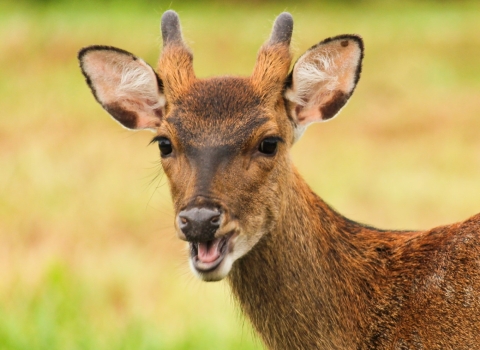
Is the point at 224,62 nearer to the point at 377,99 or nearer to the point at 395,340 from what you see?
the point at 377,99

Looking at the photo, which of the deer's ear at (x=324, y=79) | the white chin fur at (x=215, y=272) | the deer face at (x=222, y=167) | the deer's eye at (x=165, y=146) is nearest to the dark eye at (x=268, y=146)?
the deer face at (x=222, y=167)

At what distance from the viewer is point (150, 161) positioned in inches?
556

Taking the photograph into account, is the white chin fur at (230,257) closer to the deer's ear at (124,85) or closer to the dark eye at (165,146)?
the dark eye at (165,146)

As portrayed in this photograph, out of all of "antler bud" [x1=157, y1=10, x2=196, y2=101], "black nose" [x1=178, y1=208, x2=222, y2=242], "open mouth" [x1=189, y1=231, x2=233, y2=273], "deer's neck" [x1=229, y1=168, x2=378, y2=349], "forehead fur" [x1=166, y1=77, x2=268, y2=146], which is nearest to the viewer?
"black nose" [x1=178, y1=208, x2=222, y2=242]

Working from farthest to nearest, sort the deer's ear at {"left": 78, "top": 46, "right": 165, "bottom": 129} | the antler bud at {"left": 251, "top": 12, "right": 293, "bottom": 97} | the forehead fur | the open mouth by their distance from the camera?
the deer's ear at {"left": 78, "top": 46, "right": 165, "bottom": 129} < the antler bud at {"left": 251, "top": 12, "right": 293, "bottom": 97} < the forehead fur < the open mouth

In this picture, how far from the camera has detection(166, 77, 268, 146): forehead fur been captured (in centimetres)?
491

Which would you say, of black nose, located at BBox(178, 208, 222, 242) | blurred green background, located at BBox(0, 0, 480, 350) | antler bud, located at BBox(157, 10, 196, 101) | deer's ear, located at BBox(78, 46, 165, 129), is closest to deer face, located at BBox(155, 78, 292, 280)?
black nose, located at BBox(178, 208, 222, 242)

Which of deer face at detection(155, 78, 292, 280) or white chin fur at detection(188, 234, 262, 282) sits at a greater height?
deer face at detection(155, 78, 292, 280)

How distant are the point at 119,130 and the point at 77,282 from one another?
7.36 meters

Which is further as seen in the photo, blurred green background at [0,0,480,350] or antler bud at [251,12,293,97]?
blurred green background at [0,0,480,350]

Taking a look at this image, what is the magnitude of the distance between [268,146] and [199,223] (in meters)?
0.72

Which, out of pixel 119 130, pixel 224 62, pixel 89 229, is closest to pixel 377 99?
pixel 224 62

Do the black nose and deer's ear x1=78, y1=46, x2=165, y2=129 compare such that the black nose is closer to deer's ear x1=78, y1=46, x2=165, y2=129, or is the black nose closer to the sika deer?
the sika deer

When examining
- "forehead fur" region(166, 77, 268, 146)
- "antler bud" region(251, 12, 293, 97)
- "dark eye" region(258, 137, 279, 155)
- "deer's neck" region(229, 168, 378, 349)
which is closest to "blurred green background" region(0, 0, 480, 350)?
"antler bud" region(251, 12, 293, 97)
